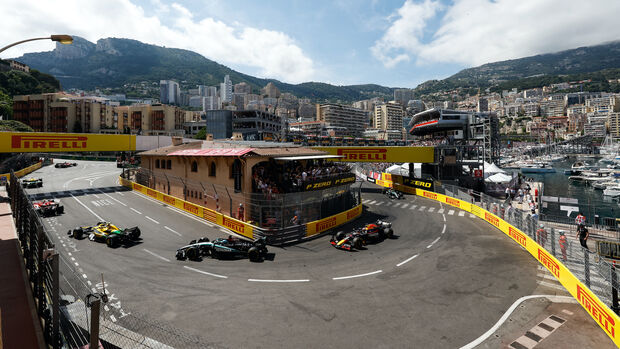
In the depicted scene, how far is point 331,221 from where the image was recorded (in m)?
23.2

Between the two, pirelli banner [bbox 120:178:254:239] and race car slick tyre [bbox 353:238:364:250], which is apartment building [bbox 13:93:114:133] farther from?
race car slick tyre [bbox 353:238:364:250]

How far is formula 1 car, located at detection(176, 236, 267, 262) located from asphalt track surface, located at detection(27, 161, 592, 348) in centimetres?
48

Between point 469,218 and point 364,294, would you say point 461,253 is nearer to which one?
point 364,294

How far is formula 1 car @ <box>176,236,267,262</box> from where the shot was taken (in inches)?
625

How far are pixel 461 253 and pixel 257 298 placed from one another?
12.8 metres

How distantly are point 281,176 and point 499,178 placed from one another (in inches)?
1464

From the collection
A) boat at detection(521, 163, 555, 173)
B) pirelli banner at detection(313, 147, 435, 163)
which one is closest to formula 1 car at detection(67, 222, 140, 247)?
pirelli banner at detection(313, 147, 435, 163)

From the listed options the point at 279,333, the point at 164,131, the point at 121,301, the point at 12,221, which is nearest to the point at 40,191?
the point at 12,221

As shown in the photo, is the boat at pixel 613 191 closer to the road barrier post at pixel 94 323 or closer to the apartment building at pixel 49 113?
the road barrier post at pixel 94 323

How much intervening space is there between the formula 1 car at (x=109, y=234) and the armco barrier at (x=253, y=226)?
594cm

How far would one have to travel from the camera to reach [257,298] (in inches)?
463

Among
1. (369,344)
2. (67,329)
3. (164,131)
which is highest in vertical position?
(164,131)

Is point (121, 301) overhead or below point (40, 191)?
below

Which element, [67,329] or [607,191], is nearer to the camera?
[67,329]
